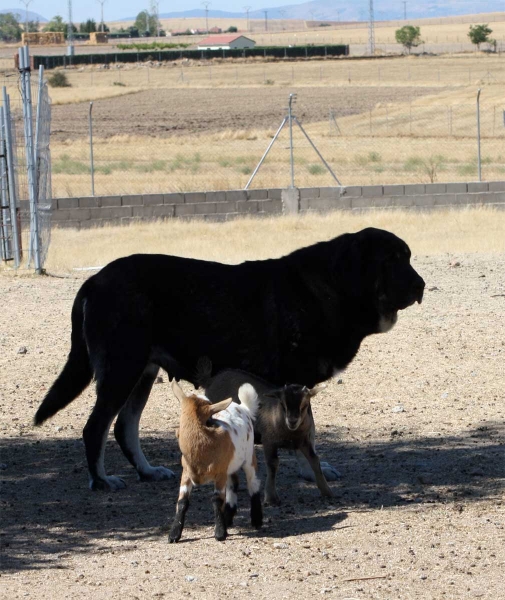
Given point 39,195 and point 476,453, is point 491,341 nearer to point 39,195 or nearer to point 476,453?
point 476,453

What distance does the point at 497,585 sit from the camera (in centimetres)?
475

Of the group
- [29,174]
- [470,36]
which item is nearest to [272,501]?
[29,174]

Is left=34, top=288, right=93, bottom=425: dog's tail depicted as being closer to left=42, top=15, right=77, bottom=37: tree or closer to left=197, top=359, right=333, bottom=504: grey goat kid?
left=197, top=359, right=333, bottom=504: grey goat kid

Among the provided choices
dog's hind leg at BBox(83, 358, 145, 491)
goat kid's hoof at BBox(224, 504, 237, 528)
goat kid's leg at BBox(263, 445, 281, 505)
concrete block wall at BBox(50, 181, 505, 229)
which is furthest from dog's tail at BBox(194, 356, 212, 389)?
concrete block wall at BBox(50, 181, 505, 229)

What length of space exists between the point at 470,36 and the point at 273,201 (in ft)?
285

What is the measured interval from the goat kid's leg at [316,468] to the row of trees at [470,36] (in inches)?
3936

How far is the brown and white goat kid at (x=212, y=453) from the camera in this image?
537 centimetres

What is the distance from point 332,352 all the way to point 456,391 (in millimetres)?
2574

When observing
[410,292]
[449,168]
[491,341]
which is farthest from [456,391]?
[449,168]

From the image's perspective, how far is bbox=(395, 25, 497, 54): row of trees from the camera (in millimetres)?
100562

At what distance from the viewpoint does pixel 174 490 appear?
652cm

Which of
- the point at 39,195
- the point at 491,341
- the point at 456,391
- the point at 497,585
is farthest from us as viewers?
the point at 39,195

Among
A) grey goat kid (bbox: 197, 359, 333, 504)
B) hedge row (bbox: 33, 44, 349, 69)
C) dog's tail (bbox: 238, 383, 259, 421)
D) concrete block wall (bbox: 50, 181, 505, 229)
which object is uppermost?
hedge row (bbox: 33, 44, 349, 69)

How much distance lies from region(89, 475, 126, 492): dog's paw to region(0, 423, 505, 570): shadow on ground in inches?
1.7
